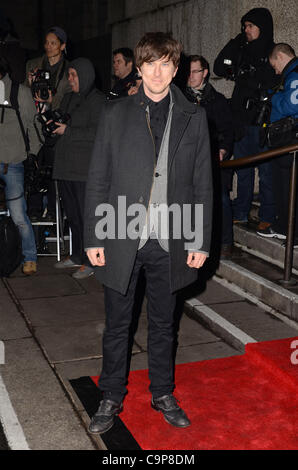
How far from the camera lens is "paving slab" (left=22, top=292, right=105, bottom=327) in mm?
5082

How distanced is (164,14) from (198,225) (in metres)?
7.06

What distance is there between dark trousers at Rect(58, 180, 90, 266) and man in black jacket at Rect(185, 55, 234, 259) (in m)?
1.49

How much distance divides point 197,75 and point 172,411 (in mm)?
3816

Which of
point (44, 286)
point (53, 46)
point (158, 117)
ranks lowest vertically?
point (44, 286)

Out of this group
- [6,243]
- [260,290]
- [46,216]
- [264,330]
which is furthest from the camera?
[46,216]

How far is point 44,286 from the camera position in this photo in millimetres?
6094

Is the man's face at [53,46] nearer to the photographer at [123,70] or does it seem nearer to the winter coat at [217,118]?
the photographer at [123,70]

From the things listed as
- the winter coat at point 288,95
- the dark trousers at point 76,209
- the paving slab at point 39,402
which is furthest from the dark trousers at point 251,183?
the paving slab at point 39,402

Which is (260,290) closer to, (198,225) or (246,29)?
(198,225)

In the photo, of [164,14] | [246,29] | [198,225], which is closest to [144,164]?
[198,225]

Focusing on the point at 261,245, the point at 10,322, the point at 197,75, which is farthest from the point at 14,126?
the point at 261,245

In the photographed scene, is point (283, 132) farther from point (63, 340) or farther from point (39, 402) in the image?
point (39, 402)

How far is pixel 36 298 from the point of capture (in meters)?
5.69

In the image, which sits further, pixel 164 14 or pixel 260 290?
pixel 164 14
